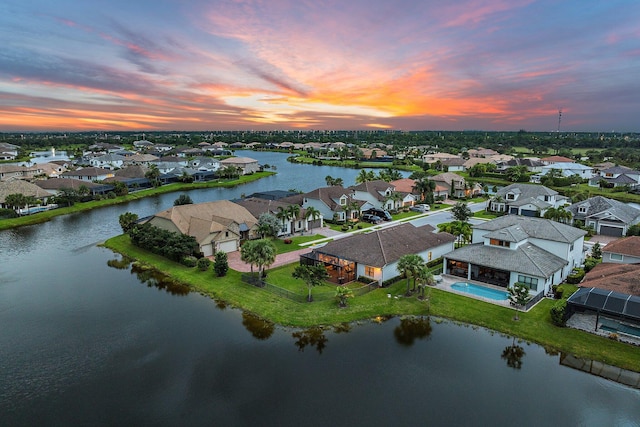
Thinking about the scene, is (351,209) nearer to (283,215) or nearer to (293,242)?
(283,215)

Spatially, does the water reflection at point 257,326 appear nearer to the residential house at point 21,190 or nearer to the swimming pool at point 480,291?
the swimming pool at point 480,291

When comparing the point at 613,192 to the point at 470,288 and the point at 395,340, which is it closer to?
the point at 470,288

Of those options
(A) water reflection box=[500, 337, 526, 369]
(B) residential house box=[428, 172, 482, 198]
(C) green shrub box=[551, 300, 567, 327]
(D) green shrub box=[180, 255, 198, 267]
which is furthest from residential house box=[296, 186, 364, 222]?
(A) water reflection box=[500, 337, 526, 369]

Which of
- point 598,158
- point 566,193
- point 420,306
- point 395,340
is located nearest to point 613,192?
point 566,193

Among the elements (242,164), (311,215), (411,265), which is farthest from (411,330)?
(242,164)

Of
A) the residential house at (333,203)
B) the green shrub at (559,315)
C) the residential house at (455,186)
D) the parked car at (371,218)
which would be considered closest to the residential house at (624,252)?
the green shrub at (559,315)

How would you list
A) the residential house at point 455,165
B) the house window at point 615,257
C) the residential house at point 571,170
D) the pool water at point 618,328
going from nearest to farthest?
the pool water at point 618,328, the house window at point 615,257, the residential house at point 571,170, the residential house at point 455,165
